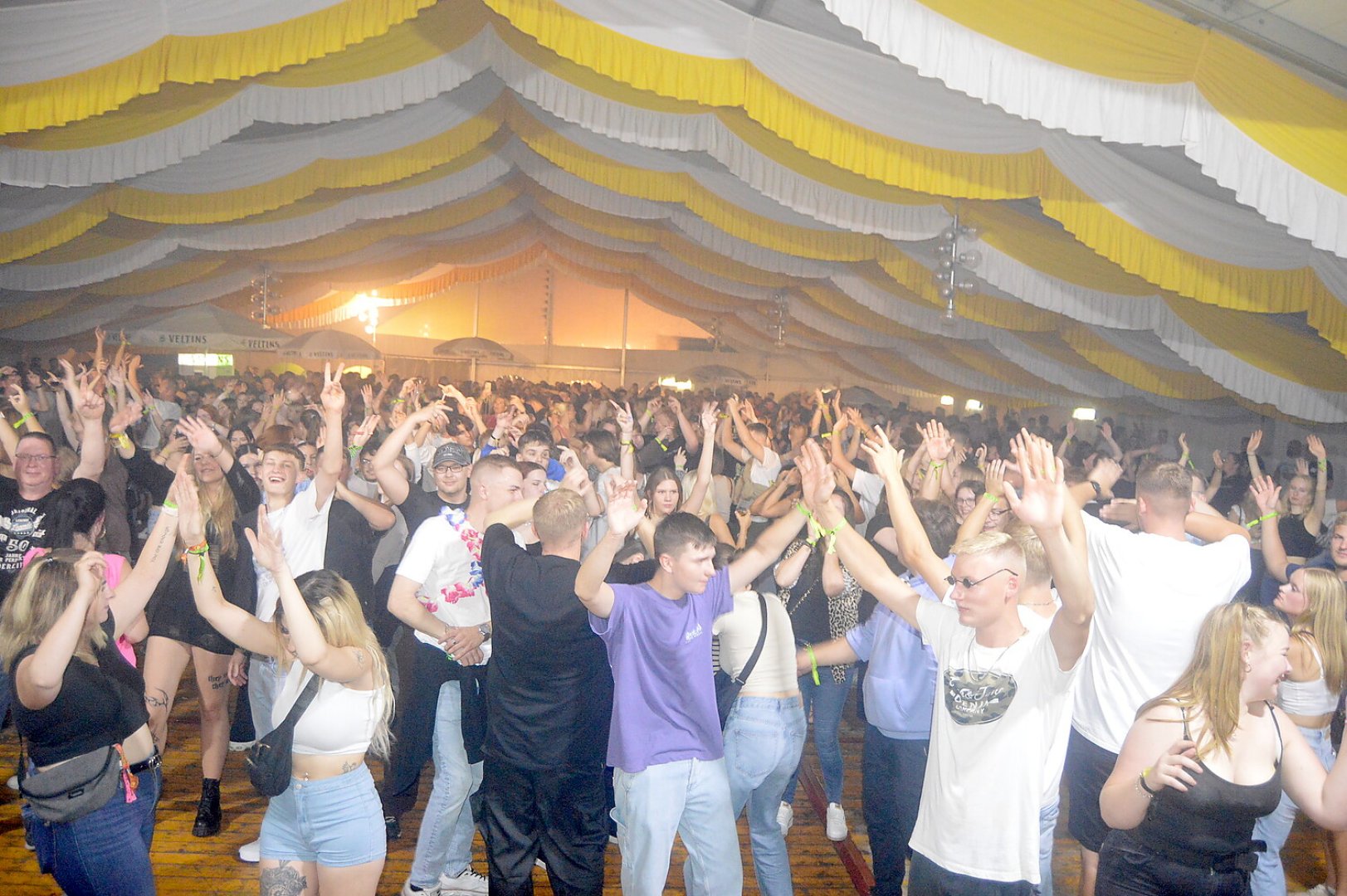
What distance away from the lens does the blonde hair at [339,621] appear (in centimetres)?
299

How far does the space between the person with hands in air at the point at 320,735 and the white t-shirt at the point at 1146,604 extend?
2.41m

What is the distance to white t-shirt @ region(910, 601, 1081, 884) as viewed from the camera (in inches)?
102

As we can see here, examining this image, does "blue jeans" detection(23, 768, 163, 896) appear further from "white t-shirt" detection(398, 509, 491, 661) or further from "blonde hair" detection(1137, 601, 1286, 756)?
"blonde hair" detection(1137, 601, 1286, 756)

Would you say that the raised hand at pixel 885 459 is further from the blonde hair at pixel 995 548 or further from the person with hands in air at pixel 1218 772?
the person with hands in air at pixel 1218 772

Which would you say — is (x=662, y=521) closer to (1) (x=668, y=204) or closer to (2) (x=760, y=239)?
(2) (x=760, y=239)

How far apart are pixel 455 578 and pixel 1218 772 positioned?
263 cm

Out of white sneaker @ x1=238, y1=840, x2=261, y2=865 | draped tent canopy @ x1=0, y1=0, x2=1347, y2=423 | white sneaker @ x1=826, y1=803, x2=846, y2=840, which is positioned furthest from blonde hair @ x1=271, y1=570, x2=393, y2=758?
draped tent canopy @ x1=0, y1=0, x2=1347, y2=423

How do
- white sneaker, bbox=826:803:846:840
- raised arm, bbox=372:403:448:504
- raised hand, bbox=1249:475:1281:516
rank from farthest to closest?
1. raised hand, bbox=1249:475:1281:516
2. white sneaker, bbox=826:803:846:840
3. raised arm, bbox=372:403:448:504

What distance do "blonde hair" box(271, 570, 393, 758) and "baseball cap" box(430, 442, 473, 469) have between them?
116 cm

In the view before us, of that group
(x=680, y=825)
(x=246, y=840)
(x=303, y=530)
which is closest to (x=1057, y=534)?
(x=680, y=825)

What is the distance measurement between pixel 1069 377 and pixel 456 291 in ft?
58.9

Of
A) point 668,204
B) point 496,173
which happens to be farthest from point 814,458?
point 496,173

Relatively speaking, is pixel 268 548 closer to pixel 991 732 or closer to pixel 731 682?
pixel 731 682

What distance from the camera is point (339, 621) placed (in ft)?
9.84
